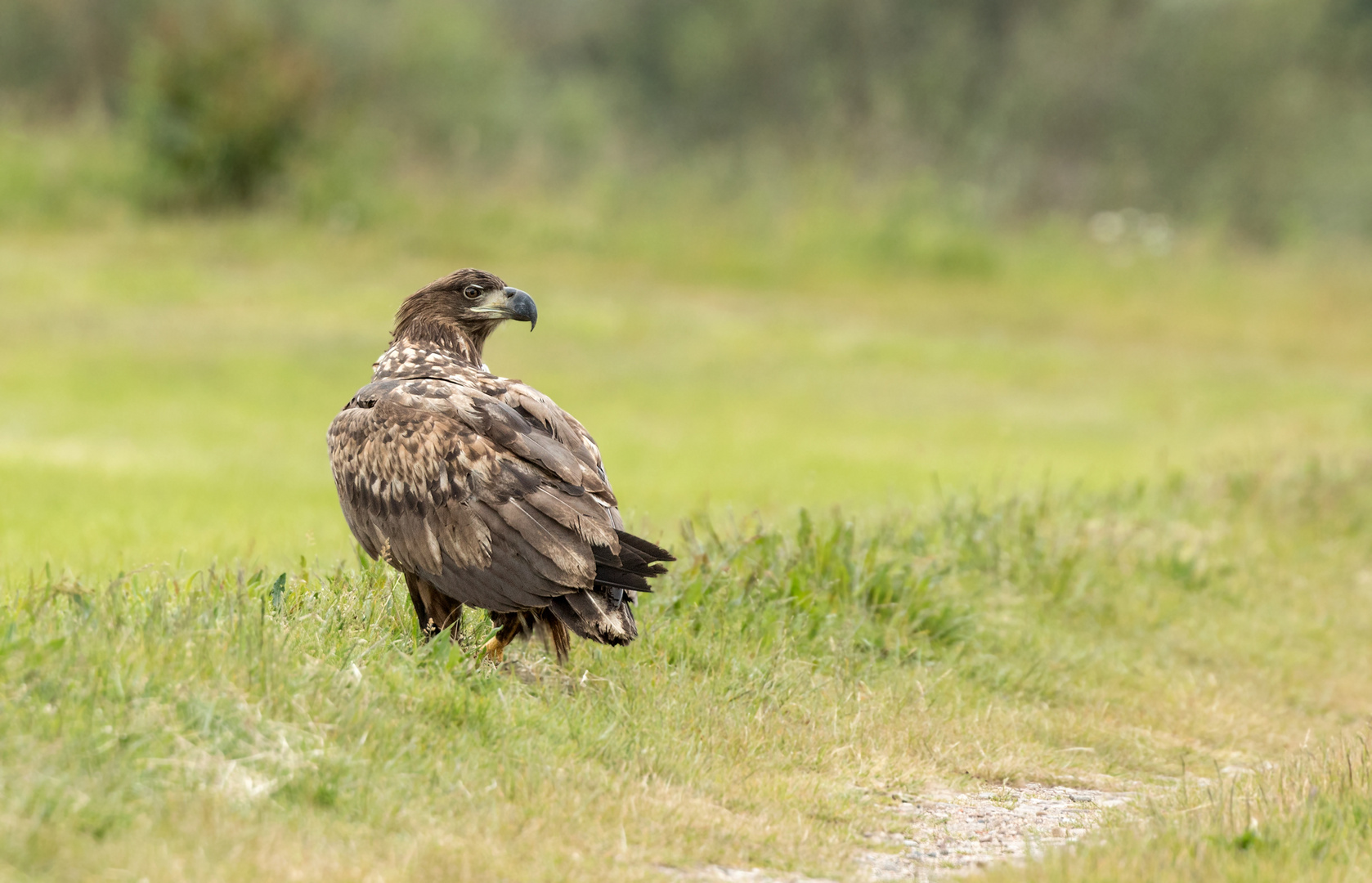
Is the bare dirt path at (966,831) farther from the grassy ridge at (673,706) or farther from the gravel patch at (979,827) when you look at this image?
the grassy ridge at (673,706)

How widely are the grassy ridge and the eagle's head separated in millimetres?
1092

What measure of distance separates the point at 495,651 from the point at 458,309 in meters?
1.72

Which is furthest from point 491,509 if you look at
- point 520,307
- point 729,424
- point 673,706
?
point 729,424

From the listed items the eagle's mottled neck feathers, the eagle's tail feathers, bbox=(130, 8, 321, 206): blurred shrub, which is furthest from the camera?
bbox=(130, 8, 321, 206): blurred shrub

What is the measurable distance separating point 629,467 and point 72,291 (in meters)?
9.55

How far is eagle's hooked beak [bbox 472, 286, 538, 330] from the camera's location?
274 inches

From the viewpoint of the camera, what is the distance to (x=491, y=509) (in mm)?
5680

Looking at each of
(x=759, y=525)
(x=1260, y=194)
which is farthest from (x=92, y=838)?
(x=1260, y=194)

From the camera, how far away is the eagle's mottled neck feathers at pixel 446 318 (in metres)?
6.93

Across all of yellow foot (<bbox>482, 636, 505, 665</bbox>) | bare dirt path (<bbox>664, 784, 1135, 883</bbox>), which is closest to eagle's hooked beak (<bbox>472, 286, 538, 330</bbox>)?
yellow foot (<bbox>482, 636, 505, 665</bbox>)

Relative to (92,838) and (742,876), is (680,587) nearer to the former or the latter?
(742,876)

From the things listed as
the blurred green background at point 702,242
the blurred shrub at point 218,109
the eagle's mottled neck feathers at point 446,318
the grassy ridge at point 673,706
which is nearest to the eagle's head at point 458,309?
the eagle's mottled neck feathers at point 446,318

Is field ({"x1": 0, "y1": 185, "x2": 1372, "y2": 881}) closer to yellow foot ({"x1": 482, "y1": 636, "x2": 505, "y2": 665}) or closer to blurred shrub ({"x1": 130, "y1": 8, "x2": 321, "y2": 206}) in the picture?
yellow foot ({"x1": 482, "y1": 636, "x2": 505, "y2": 665})

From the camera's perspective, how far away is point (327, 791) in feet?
14.6
